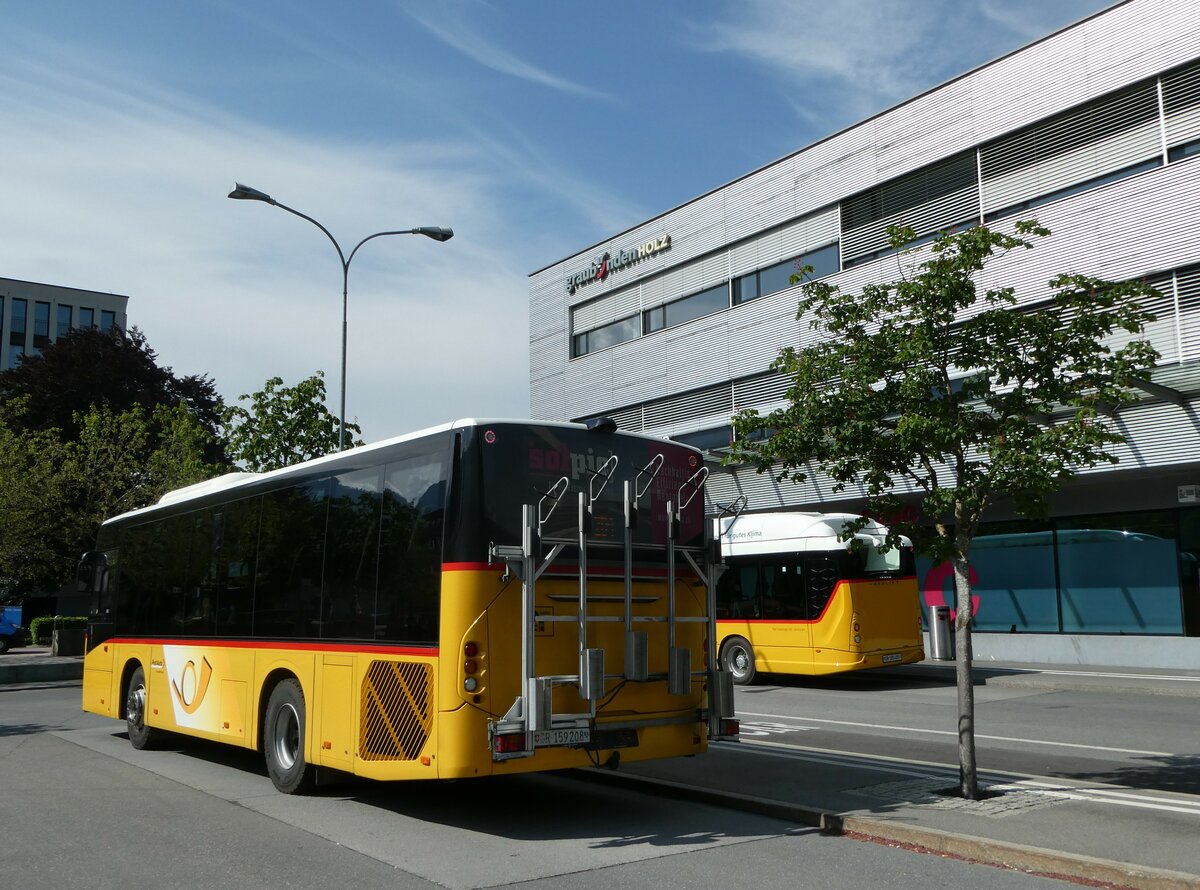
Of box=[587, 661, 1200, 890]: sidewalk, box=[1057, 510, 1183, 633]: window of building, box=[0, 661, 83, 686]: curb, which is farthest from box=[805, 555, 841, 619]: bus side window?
box=[0, 661, 83, 686]: curb

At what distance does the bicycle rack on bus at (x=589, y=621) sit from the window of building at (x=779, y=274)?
2040 centimetres

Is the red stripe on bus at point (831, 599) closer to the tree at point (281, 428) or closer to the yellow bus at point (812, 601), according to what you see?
the yellow bus at point (812, 601)

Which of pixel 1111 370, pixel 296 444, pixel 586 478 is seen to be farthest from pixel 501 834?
pixel 296 444

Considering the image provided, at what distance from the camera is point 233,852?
7363 millimetres

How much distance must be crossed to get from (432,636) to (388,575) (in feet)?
2.76

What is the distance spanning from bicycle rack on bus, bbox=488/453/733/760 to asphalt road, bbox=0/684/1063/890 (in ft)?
2.71

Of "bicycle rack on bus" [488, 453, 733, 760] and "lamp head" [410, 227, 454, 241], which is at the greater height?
"lamp head" [410, 227, 454, 241]

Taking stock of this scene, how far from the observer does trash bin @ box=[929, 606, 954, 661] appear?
82.1ft

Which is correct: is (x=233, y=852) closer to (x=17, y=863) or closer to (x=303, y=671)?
(x=17, y=863)

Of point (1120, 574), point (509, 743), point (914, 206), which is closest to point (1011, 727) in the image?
point (509, 743)

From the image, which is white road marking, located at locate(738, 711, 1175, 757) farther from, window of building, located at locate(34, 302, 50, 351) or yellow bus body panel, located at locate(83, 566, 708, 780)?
window of building, located at locate(34, 302, 50, 351)

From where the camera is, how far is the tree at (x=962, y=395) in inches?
343

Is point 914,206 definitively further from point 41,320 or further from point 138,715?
point 41,320

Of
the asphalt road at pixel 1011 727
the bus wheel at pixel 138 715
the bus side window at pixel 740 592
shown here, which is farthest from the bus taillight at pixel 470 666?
the bus side window at pixel 740 592
